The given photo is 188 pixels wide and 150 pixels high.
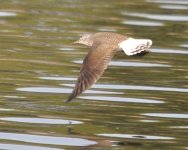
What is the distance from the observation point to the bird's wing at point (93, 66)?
11047 millimetres

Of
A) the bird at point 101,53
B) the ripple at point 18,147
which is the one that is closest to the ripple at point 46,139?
the ripple at point 18,147

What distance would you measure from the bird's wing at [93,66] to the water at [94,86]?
49 centimetres

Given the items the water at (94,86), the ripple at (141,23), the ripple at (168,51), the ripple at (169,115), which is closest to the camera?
the water at (94,86)

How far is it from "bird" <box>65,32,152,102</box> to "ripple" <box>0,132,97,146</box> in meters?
0.39

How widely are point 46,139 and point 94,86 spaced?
3163 millimetres

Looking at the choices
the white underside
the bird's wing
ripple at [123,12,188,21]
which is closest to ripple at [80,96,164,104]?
the bird's wing

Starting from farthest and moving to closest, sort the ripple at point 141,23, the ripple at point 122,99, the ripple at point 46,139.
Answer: the ripple at point 141,23
the ripple at point 122,99
the ripple at point 46,139

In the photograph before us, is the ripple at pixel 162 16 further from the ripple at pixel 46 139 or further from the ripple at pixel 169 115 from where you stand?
the ripple at pixel 46 139

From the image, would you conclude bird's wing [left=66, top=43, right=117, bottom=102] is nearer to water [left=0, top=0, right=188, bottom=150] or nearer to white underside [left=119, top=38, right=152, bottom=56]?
white underside [left=119, top=38, right=152, bottom=56]

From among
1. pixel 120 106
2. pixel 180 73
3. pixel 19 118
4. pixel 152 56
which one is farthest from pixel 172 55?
pixel 19 118

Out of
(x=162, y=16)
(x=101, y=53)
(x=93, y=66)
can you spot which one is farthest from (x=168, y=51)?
(x=93, y=66)

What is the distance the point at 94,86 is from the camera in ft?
45.6

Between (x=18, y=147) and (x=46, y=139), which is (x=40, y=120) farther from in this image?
(x=18, y=147)

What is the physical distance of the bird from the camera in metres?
11.1
